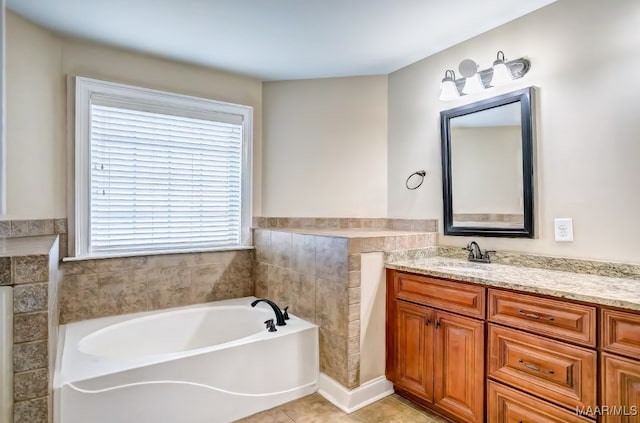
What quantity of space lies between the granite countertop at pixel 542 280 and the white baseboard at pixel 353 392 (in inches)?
29.1

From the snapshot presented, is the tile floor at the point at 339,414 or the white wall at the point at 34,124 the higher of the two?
the white wall at the point at 34,124

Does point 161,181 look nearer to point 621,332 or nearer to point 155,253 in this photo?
point 155,253

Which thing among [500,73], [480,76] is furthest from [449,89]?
[500,73]

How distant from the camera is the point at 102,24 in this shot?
82.7 inches

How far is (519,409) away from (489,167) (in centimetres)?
134

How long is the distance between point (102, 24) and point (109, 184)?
1.02 meters

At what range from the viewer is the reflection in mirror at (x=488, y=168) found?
2.05 m

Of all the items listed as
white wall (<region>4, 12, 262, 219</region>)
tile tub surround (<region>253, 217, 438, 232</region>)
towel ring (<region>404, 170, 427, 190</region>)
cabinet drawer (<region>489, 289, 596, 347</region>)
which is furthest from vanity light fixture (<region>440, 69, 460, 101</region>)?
white wall (<region>4, 12, 262, 219</region>)

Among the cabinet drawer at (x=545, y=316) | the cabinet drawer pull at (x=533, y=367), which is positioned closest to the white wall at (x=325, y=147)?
the cabinet drawer at (x=545, y=316)

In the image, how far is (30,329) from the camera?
1218mm

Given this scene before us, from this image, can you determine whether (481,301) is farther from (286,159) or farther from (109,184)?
(109,184)

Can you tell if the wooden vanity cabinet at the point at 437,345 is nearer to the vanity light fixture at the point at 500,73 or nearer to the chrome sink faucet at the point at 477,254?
the chrome sink faucet at the point at 477,254

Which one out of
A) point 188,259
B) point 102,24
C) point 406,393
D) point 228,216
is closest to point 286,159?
point 228,216

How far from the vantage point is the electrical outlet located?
1830 millimetres
